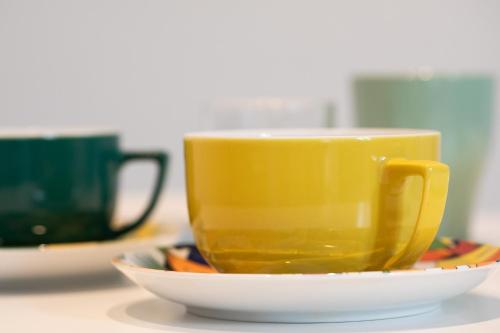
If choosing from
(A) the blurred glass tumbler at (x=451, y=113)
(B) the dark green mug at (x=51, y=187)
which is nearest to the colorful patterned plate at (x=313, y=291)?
(B) the dark green mug at (x=51, y=187)

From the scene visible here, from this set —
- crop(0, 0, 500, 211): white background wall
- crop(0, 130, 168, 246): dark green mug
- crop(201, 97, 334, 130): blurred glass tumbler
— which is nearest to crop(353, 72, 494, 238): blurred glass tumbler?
crop(201, 97, 334, 130): blurred glass tumbler

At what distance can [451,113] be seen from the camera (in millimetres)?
875

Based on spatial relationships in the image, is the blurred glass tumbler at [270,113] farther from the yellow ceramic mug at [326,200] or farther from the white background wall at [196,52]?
the white background wall at [196,52]

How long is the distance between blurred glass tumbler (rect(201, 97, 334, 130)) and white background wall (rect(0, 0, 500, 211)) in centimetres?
92

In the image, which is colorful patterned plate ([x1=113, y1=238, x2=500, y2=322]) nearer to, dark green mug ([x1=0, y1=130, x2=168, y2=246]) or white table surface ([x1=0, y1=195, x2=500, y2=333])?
white table surface ([x1=0, y1=195, x2=500, y2=333])

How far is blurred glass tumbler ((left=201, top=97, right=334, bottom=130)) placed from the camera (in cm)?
100

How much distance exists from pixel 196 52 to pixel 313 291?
58.8 inches

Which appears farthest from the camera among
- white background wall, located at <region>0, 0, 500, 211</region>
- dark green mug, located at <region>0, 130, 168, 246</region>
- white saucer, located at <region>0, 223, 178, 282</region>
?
white background wall, located at <region>0, 0, 500, 211</region>

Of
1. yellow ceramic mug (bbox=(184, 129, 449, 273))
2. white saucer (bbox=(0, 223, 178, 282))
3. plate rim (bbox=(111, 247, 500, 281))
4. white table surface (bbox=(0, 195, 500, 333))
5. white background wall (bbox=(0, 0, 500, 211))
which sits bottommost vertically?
white table surface (bbox=(0, 195, 500, 333))

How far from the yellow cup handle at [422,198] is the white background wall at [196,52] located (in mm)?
1370

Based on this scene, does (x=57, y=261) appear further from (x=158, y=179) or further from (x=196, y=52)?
(x=196, y=52)

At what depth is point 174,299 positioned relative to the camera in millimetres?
545

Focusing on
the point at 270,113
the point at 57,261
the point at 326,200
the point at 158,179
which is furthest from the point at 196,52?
the point at 326,200

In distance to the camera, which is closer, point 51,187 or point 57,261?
point 57,261
